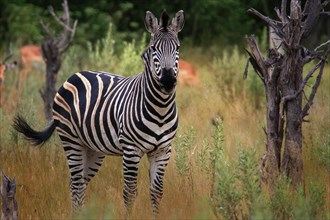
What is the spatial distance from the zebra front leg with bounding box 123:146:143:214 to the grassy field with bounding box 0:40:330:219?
0.07 metres

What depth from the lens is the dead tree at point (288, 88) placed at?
6.15 metres

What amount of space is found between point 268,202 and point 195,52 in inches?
544

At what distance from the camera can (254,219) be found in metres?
4.72

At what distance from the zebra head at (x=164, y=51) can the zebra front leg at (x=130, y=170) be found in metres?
0.51

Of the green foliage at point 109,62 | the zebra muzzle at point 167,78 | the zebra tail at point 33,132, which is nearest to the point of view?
the zebra muzzle at point 167,78

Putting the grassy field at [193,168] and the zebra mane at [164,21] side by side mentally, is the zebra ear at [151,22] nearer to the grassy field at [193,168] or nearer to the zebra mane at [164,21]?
the zebra mane at [164,21]

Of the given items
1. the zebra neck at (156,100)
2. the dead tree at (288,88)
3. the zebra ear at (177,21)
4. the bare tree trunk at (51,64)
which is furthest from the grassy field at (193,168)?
the zebra ear at (177,21)

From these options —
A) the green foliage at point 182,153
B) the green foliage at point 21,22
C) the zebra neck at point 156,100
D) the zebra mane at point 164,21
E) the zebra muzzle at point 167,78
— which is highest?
the green foliage at point 21,22

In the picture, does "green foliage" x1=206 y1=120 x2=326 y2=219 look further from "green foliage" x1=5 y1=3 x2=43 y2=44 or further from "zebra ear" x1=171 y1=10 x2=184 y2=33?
"green foliage" x1=5 y1=3 x2=43 y2=44

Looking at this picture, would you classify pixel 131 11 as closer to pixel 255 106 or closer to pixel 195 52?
pixel 195 52

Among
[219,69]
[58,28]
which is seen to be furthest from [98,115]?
[58,28]

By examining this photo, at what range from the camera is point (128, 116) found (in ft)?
21.1

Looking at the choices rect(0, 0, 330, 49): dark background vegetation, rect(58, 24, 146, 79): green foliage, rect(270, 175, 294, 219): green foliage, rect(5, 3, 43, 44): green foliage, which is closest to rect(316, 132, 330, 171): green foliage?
rect(270, 175, 294, 219): green foliage

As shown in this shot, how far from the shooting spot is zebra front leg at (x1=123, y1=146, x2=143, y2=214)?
632 centimetres
